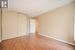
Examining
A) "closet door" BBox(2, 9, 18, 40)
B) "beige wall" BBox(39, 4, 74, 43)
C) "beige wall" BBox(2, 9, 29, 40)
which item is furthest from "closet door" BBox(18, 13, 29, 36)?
"beige wall" BBox(39, 4, 74, 43)

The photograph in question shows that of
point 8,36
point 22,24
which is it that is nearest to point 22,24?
point 22,24

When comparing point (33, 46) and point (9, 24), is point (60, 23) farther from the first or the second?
point (9, 24)

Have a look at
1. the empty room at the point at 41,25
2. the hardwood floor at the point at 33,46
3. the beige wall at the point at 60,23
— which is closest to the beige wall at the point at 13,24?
the empty room at the point at 41,25

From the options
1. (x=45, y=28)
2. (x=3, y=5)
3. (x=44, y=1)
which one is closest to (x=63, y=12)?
(x=44, y=1)

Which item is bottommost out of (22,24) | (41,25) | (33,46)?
(33,46)

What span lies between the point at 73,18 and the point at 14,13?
455 centimetres

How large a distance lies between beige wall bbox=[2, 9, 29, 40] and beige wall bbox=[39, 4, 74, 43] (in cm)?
197

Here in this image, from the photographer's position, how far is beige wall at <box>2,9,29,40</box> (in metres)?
7.53

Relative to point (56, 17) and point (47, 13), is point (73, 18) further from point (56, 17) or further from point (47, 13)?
point (47, 13)

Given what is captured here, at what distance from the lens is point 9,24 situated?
792 centimetres

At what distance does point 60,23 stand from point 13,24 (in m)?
3.59

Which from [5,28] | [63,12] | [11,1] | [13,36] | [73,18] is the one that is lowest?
[13,36]

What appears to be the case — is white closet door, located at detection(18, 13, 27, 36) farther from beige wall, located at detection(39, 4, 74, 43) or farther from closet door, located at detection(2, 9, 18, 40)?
beige wall, located at detection(39, 4, 74, 43)

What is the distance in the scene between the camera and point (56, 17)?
7.74m
